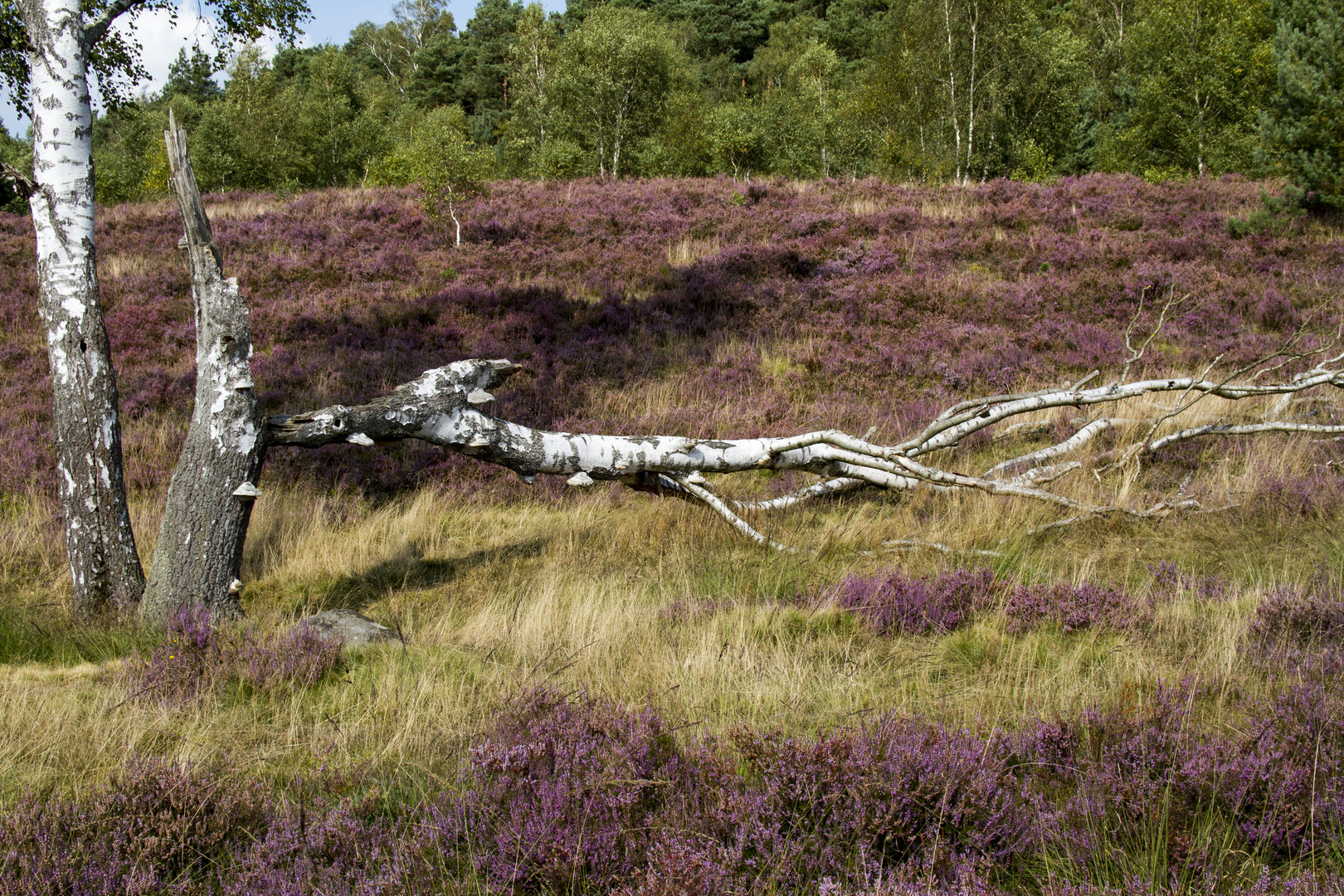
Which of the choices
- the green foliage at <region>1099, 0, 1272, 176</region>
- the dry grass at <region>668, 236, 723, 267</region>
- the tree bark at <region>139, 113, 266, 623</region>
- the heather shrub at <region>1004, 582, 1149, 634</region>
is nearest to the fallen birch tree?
the tree bark at <region>139, 113, 266, 623</region>

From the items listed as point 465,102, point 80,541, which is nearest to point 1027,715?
point 80,541

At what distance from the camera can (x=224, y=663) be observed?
12.8 ft

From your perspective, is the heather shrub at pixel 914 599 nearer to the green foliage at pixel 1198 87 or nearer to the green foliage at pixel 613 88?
the green foliage at pixel 1198 87

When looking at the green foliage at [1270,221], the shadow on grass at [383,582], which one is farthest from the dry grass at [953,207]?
the shadow on grass at [383,582]

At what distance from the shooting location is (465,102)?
68.8 m

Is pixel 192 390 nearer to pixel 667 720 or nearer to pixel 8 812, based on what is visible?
pixel 8 812

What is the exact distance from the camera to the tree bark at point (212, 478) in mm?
4754

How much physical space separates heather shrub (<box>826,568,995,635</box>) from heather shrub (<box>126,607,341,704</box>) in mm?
3002

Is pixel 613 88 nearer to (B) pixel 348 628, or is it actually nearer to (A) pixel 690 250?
(A) pixel 690 250

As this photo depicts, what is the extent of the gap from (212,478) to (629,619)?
108 inches

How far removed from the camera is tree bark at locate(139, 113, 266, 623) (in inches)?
187

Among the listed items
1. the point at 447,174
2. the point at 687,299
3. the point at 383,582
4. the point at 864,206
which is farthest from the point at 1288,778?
the point at 447,174

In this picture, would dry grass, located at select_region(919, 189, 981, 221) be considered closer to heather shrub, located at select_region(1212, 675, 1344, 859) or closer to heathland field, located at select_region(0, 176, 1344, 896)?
heathland field, located at select_region(0, 176, 1344, 896)

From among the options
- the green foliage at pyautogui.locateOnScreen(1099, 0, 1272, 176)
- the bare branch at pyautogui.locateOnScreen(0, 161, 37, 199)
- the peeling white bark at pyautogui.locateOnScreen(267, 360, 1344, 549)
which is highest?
the green foliage at pyautogui.locateOnScreen(1099, 0, 1272, 176)
